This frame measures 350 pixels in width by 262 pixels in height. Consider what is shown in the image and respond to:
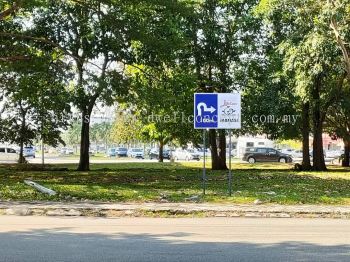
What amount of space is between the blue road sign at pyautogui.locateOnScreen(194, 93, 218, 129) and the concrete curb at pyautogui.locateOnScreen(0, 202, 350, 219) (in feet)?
8.65

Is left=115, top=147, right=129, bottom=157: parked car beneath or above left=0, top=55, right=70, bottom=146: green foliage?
beneath

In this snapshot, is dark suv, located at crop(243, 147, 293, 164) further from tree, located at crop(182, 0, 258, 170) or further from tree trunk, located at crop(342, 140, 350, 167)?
tree, located at crop(182, 0, 258, 170)

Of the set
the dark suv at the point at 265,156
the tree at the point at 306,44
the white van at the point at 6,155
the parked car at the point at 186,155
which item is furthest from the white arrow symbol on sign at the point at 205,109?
the parked car at the point at 186,155

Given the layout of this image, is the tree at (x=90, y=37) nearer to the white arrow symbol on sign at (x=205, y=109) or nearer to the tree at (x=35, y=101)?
the tree at (x=35, y=101)

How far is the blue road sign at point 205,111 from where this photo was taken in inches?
616

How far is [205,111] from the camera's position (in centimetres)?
1569

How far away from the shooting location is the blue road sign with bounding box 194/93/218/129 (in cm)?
1565

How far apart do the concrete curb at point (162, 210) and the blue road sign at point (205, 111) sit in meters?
2.64

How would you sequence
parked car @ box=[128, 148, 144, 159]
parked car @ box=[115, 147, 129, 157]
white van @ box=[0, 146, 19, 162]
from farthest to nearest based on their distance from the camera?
parked car @ box=[115, 147, 129, 157], parked car @ box=[128, 148, 144, 159], white van @ box=[0, 146, 19, 162]

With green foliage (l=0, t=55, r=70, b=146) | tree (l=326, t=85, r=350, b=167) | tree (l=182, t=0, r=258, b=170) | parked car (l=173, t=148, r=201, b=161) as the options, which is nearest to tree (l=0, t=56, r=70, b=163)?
green foliage (l=0, t=55, r=70, b=146)

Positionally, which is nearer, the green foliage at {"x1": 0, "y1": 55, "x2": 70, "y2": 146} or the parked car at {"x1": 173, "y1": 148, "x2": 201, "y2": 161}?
the green foliage at {"x1": 0, "y1": 55, "x2": 70, "y2": 146}

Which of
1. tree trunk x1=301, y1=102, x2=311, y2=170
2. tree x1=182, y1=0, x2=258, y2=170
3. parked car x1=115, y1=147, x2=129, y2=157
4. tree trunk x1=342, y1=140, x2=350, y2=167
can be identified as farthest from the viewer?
parked car x1=115, y1=147, x2=129, y2=157

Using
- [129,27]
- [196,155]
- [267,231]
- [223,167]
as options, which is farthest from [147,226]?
[196,155]

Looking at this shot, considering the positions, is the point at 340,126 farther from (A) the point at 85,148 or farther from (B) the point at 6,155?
(B) the point at 6,155
